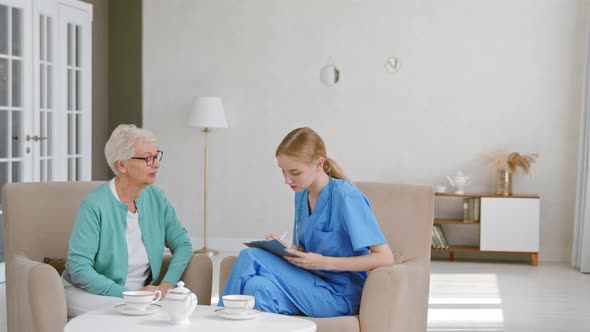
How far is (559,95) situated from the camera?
25.1 ft

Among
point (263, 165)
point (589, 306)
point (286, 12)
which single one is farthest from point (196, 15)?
point (589, 306)

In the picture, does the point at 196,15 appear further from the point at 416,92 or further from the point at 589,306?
the point at 589,306

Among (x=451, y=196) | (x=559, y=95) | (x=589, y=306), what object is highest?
(x=559, y=95)

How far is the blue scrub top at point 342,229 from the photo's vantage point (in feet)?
10.8

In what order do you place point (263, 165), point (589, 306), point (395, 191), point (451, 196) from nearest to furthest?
point (395, 191) < point (589, 306) < point (451, 196) < point (263, 165)

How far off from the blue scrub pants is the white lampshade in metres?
4.61

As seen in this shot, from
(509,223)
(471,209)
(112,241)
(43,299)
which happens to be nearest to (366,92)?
(471,209)

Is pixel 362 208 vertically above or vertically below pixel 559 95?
below

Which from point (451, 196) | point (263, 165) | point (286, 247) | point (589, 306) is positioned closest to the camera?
point (286, 247)

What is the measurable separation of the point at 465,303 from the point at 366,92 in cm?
272

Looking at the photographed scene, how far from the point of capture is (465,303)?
19.2ft

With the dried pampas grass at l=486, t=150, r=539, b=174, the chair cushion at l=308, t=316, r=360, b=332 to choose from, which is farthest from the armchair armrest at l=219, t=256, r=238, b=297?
the dried pampas grass at l=486, t=150, r=539, b=174

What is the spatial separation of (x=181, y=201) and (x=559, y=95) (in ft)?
12.2

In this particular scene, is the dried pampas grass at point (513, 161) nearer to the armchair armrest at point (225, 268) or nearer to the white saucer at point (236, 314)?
the armchair armrest at point (225, 268)
